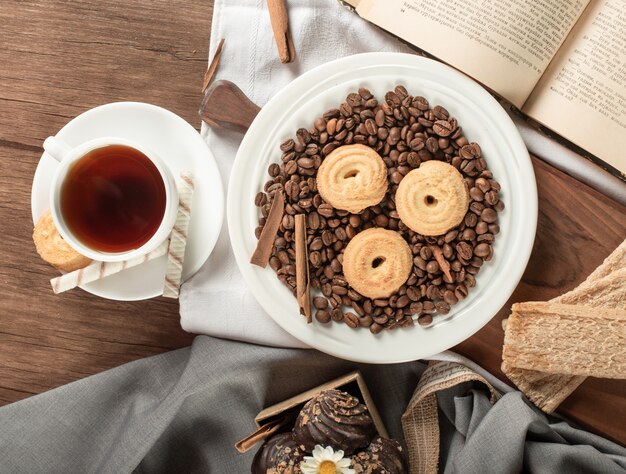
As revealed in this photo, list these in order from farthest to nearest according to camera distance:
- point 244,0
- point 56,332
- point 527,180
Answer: point 56,332 < point 244,0 < point 527,180

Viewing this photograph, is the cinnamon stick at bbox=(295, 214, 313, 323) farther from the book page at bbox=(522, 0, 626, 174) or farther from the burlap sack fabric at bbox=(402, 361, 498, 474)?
the book page at bbox=(522, 0, 626, 174)

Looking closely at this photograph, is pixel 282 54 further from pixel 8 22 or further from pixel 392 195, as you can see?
pixel 8 22

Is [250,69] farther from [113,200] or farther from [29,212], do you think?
[29,212]

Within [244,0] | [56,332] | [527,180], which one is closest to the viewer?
[527,180]

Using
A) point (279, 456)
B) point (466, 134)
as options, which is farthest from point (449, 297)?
point (279, 456)

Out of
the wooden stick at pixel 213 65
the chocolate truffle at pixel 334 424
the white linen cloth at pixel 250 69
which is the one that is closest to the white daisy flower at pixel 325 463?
the chocolate truffle at pixel 334 424

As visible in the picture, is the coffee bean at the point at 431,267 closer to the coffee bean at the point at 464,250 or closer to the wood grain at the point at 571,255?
the coffee bean at the point at 464,250

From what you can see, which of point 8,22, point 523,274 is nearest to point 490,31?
point 523,274
